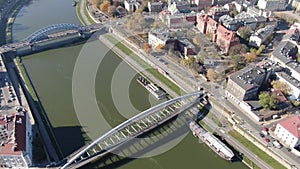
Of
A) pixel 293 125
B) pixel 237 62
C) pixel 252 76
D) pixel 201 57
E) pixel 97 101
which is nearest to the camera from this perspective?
pixel 293 125

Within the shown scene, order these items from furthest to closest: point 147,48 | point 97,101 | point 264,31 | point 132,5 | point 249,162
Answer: point 132,5 < point 264,31 < point 147,48 < point 97,101 < point 249,162

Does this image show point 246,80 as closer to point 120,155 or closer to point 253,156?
point 253,156

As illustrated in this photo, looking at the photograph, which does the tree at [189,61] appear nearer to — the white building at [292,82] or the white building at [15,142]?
the white building at [292,82]

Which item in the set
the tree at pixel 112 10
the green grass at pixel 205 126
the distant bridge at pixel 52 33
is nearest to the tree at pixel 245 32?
the green grass at pixel 205 126

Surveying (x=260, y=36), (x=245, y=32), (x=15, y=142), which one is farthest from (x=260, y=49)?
(x=15, y=142)

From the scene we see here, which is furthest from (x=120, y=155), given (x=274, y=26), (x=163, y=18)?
(x=274, y=26)

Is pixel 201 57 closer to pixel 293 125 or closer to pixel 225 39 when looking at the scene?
pixel 225 39

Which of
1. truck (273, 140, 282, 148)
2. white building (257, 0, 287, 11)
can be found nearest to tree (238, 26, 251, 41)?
white building (257, 0, 287, 11)
